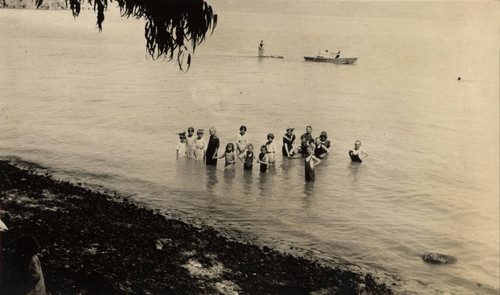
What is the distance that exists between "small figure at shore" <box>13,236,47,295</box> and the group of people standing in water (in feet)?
26.6

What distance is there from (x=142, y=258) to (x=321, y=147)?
10.1 m

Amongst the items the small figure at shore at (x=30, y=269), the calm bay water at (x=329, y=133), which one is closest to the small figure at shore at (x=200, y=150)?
the calm bay water at (x=329, y=133)

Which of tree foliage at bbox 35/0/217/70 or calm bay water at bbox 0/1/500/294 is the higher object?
tree foliage at bbox 35/0/217/70

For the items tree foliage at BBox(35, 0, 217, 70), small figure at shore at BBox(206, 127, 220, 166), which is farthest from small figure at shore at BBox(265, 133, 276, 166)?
tree foliage at BBox(35, 0, 217, 70)

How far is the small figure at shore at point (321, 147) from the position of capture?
54.3ft

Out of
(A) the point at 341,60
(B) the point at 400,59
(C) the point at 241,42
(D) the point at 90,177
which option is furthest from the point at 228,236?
(C) the point at 241,42

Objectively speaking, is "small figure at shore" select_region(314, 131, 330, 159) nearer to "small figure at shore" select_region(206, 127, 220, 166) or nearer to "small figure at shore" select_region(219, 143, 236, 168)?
"small figure at shore" select_region(219, 143, 236, 168)

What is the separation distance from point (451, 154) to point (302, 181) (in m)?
7.71

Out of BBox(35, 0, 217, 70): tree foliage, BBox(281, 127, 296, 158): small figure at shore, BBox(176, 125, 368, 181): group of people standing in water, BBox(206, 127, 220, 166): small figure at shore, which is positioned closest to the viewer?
BBox(35, 0, 217, 70): tree foliage

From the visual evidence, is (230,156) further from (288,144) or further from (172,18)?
(172,18)

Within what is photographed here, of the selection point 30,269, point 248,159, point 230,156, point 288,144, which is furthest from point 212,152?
point 30,269

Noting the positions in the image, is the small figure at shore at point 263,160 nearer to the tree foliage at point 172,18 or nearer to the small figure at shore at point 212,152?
the small figure at shore at point 212,152

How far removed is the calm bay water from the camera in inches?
393

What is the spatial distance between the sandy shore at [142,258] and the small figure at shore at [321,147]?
23.5 feet
